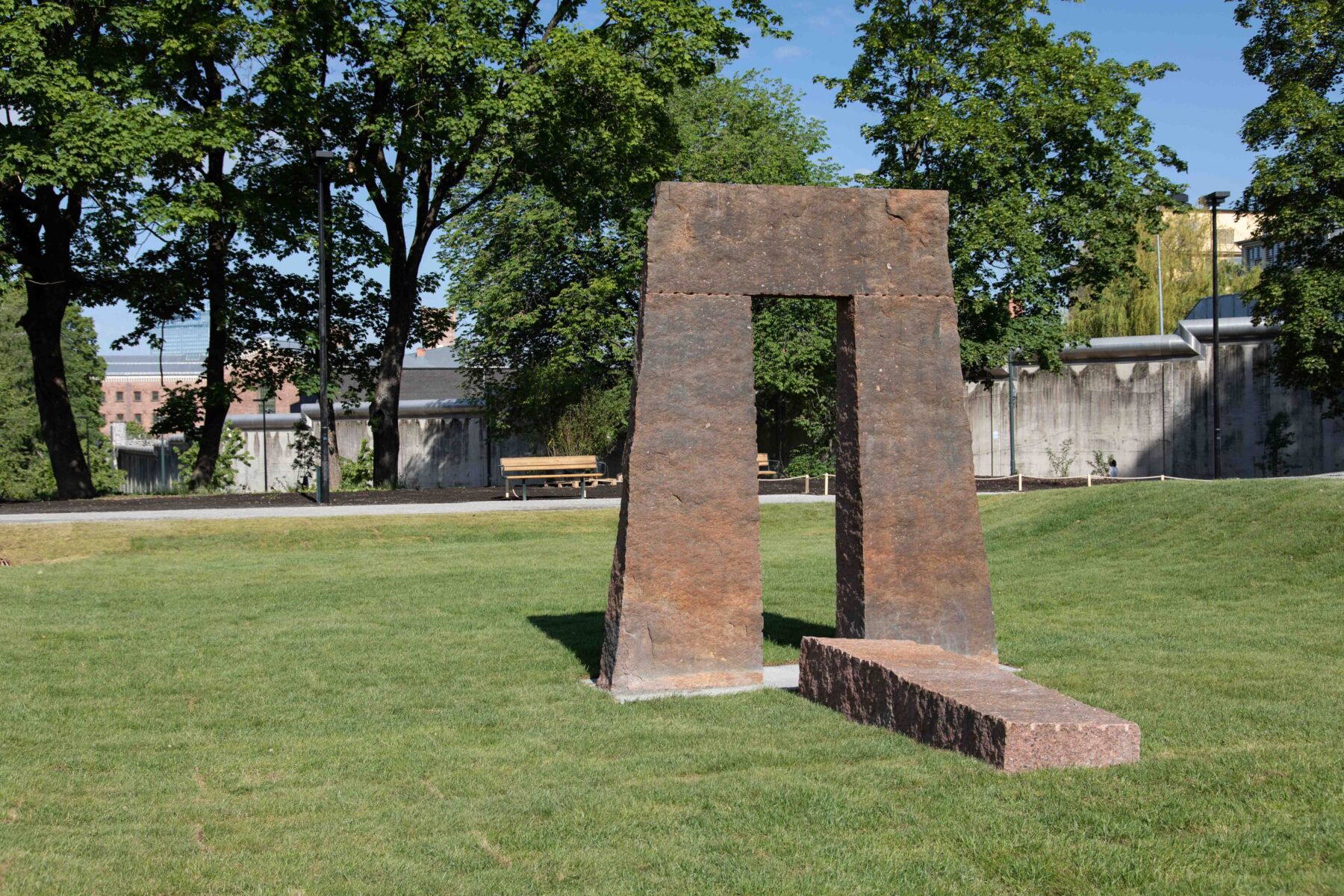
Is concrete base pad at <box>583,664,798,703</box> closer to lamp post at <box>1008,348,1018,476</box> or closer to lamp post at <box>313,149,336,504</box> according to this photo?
lamp post at <box>313,149,336,504</box>

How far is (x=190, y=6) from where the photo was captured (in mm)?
22297

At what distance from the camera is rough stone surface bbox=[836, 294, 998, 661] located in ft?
29.8

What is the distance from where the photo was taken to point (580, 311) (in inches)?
1191

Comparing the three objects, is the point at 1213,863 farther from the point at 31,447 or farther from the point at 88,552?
the point at 31,447

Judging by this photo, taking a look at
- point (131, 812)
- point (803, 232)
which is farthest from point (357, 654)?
point (803, 232)

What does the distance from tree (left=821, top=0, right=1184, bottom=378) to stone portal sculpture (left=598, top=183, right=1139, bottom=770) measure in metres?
16.1

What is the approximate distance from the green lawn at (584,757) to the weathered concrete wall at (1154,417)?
1867 centimetres

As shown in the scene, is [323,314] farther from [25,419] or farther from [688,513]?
[25,419]

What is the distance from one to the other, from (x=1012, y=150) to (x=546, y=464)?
11.5 m

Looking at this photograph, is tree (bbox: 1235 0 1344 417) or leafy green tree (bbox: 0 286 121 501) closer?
tree (bbox: 1235 0 1344 417)

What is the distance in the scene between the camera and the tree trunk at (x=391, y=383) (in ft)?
89.0

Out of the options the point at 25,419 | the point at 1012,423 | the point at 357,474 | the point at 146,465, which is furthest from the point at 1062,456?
the point at 146,465

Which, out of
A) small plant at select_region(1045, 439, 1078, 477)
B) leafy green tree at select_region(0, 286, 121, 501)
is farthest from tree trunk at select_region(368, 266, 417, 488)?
small plant at select_region(1045, 439, 1078, 477)

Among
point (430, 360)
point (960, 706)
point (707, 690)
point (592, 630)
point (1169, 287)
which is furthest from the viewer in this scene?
point (430, 360)
